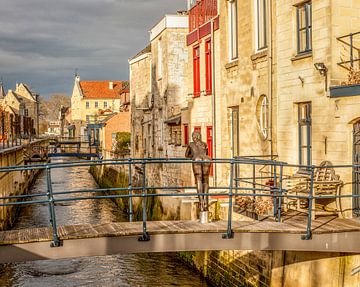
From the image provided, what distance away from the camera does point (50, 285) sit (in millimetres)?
17484

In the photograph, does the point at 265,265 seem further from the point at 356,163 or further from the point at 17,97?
the point at 17,97

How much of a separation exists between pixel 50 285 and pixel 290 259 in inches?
343

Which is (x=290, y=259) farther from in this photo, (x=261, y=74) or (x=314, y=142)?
(x=261, y=74)

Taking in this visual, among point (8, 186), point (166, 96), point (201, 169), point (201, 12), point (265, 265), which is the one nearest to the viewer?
point (201, 169)

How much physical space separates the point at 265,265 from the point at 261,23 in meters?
6.78

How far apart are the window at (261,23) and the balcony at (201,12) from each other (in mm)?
4271

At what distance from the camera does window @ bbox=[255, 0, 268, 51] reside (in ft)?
51.0

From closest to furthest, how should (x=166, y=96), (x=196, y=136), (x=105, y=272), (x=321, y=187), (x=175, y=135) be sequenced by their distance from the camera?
(x=196, y=136)
(x=321, y=187)
(x=105, y=272)
(x=175, y=135)
(x=166, y=96)

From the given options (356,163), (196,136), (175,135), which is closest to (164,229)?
(196,136)

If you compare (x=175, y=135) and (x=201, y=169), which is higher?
(x=175, y=135)

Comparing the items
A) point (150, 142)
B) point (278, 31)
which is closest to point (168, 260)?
point (278, 31)

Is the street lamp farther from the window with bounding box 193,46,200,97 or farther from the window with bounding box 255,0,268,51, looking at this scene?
the window with bounding box 193,46,200,97

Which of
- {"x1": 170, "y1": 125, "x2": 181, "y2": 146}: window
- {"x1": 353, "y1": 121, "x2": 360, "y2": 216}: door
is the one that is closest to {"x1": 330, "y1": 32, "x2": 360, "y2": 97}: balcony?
{"x1": 353, "y1": 121, "x2": 360, "y2": 216}: door

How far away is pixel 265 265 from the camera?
1300cm
